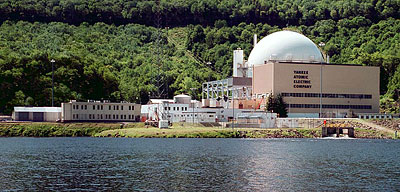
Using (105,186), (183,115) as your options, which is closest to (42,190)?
(105,186)

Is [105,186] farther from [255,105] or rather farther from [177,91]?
[177,91]

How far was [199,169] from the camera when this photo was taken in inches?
2259

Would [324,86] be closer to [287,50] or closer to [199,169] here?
A: [287,50]

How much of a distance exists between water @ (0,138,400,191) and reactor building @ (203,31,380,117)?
Result: 174 ft

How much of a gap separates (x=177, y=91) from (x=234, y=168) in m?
130

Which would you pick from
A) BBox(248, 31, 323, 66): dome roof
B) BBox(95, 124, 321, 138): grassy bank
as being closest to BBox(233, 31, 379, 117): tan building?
BBox(248, 31, 323, 66): dome roof

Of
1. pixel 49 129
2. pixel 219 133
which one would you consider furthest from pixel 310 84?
pixel 49 129

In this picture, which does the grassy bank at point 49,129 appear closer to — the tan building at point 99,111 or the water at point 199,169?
the tan building at point 99,111

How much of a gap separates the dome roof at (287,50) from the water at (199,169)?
6507 cm

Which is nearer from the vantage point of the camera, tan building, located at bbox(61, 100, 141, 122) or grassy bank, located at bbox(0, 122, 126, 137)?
grassy bank, located at bbox(0, 122, 126, 137)

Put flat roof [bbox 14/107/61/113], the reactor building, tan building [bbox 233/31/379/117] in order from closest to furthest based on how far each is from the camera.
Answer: flat roof [bbox 14/107/61/113], tan building [bbox 233/31/379/117], the reactor building

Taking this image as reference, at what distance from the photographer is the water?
46750mm

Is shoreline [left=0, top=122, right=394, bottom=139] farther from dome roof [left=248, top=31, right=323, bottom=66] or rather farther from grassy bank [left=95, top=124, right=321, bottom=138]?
dome roof [left=248, top=31, right=323, bottom=66]

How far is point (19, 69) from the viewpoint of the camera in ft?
495
